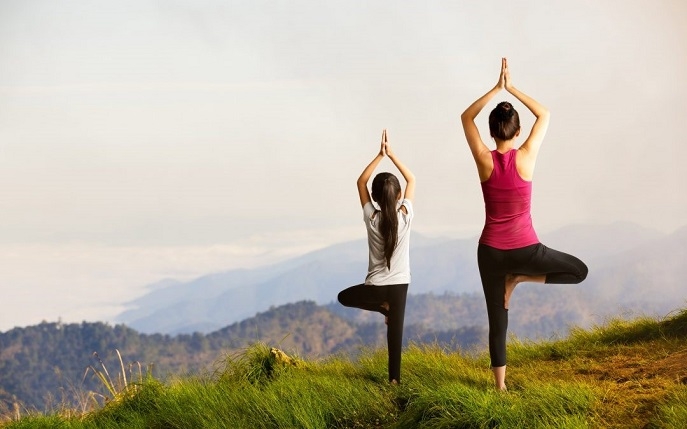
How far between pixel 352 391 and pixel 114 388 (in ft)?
11.9

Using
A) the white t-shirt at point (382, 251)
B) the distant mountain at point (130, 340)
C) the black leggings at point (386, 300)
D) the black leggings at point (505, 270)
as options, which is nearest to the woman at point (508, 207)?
the black leggings at point (505, 270)

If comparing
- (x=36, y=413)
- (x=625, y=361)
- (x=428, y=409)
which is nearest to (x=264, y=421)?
(x=428, y=409)

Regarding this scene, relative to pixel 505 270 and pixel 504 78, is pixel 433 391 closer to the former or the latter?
pixel 505 270

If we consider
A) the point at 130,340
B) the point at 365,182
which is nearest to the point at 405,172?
the point at 365,182

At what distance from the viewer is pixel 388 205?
8.36 metres

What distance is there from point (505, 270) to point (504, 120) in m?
1.41

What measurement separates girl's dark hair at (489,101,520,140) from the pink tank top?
171 mm

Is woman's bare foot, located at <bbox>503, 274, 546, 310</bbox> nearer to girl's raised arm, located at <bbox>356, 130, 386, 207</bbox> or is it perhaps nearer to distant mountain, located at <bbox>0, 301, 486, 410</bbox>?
girl's raised arm, located at <bbox>356, 130, 386, 207</bbox>

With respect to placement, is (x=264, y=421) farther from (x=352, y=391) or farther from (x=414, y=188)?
(x=414, y=188)

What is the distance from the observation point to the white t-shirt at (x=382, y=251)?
8422 mm

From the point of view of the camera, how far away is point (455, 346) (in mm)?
11008

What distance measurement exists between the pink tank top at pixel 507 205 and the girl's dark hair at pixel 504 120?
0.56ft

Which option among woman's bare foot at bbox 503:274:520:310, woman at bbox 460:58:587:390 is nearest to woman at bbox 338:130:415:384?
woman at bbox 460:58:587:390

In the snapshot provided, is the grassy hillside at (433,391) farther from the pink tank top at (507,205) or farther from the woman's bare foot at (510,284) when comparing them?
the pink tank top at (507,205)
